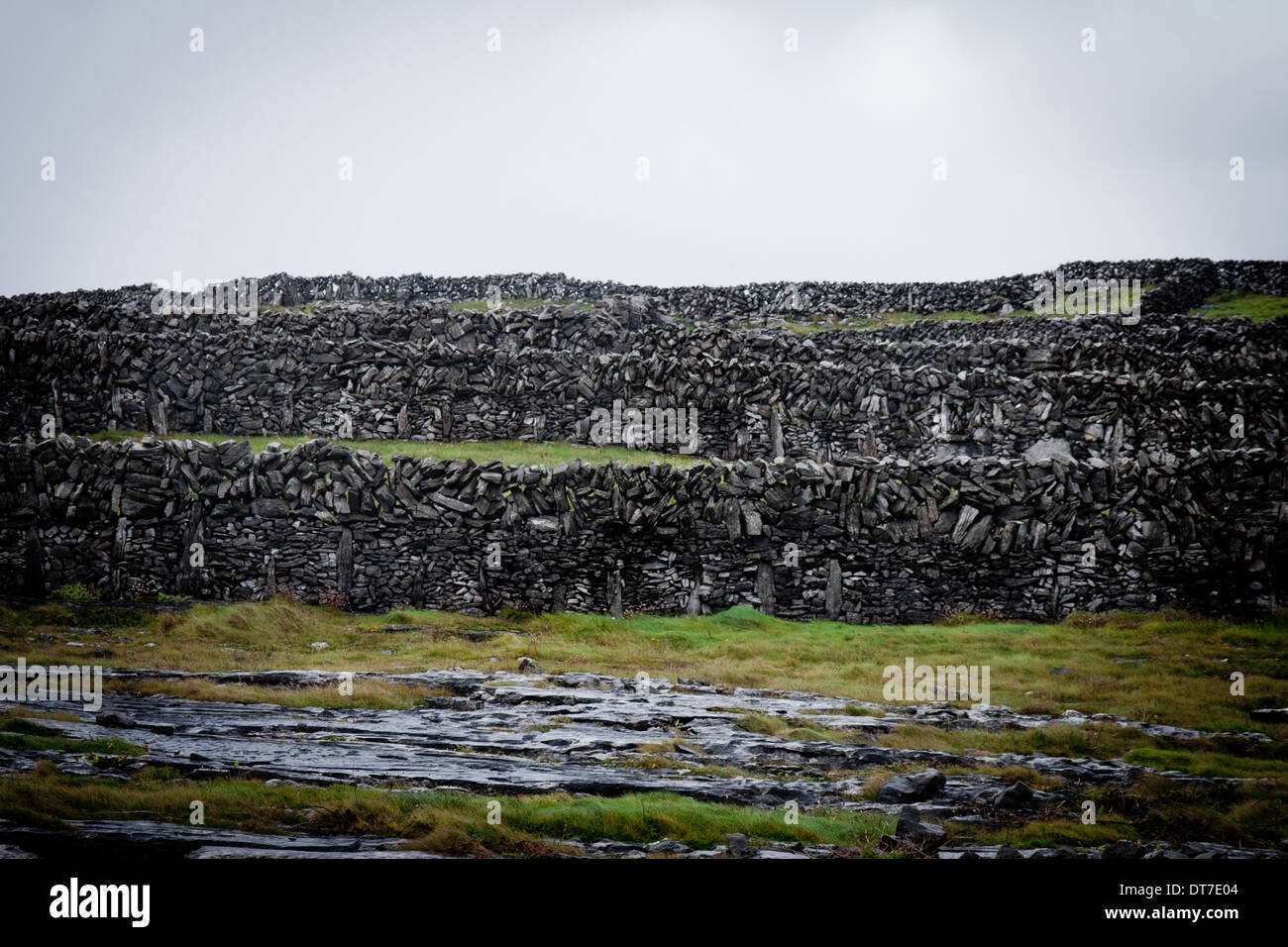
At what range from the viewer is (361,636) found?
711 inches

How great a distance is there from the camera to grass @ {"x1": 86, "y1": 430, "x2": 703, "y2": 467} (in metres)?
28.0

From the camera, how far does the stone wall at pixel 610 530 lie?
20.1 m

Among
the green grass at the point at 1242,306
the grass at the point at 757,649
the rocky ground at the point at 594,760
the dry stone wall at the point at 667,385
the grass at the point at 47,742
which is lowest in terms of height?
the grass at the point at 757,649

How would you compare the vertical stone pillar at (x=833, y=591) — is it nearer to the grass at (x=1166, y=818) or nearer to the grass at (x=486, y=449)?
the grass at (x=486, y=449)

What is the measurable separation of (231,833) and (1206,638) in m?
18.3

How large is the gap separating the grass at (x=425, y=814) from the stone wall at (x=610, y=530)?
11612 mm

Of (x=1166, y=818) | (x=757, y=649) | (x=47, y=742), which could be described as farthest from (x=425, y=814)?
(x=757, y=649)

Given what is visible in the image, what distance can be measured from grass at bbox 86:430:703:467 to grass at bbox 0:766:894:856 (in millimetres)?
18921

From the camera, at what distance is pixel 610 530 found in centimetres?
2059

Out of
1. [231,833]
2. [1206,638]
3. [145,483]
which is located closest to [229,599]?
[145,483]

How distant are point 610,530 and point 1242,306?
4694 centimetres

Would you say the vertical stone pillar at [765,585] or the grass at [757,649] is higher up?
the vertical stone pillar at [765,585]

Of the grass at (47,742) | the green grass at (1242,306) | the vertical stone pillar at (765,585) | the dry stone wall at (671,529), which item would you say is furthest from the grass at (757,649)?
the green grass at (1242,306)
